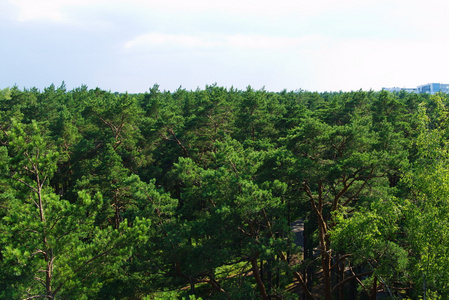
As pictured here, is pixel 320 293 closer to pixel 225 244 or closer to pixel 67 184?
pixel 225 244

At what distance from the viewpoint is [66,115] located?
33281 millimetres

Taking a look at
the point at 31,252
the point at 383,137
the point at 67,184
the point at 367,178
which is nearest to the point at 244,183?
the point at 367,178

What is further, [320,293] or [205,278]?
[320,293]

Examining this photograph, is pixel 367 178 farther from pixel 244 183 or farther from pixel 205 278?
pixel 205 278

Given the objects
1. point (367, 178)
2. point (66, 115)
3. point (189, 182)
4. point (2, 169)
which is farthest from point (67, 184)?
point (367, 178)

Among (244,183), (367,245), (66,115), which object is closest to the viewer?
(367,245)

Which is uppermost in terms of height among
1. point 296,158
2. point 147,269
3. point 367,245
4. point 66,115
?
point 66,115

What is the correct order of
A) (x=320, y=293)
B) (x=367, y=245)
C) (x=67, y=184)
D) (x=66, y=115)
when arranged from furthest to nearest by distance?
1. (x=67, y=184)
2. (x=66, y=115)
3. (x=320, y=293)
4. (x=367, y=245)

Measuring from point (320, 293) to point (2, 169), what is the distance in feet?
71.2

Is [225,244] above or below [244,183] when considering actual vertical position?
below

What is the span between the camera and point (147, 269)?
48.9 feet

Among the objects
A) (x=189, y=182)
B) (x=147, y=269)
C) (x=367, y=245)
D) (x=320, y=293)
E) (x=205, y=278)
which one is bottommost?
(x=320, y=293)

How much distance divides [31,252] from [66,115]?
88.8ft

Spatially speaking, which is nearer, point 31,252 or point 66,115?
point 31,252
